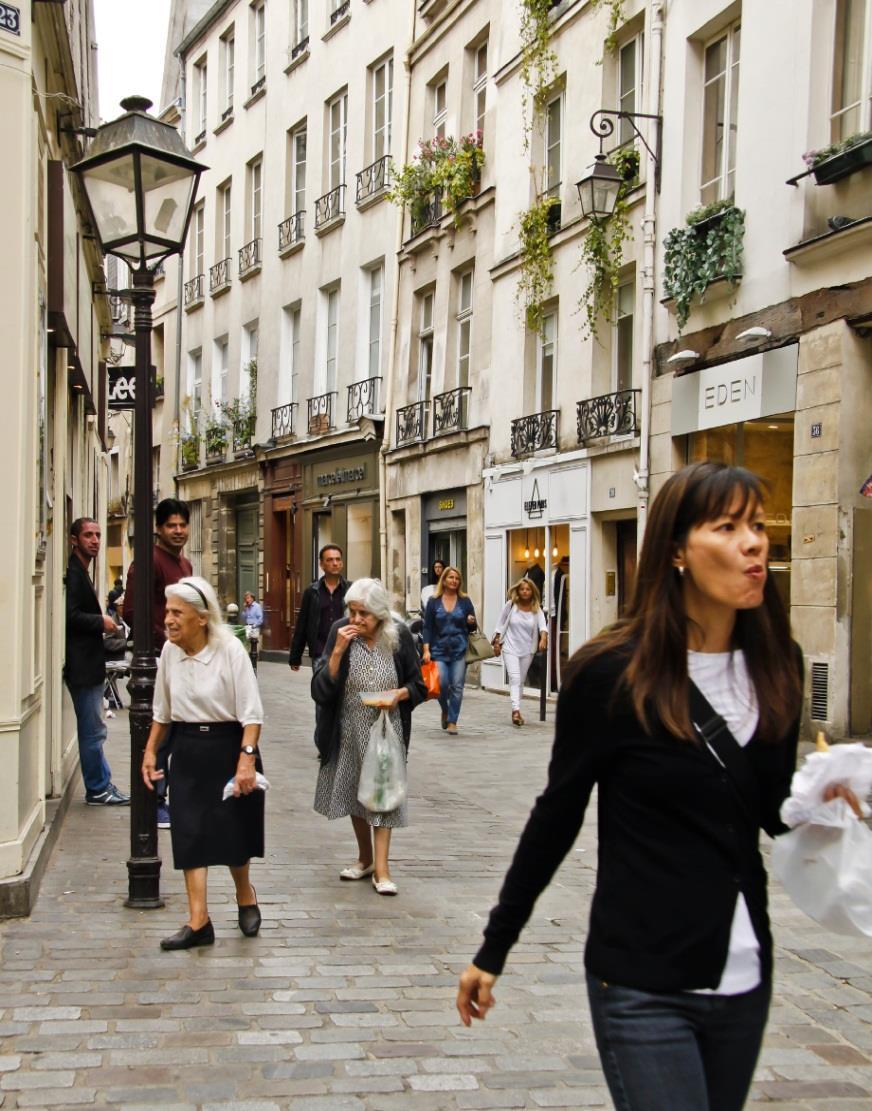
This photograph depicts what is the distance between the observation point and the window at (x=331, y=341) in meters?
28.6

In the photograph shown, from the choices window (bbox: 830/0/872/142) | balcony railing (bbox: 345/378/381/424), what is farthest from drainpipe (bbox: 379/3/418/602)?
window (bbox: 830/0/872/142)

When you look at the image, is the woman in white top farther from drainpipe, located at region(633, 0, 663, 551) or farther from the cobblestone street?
the cobblestone street

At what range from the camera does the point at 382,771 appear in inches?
276

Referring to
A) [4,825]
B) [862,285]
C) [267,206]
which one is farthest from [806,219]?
[267,206]

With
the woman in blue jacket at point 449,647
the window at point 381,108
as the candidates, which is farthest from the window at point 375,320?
the woman in blue jacket at point 449,647

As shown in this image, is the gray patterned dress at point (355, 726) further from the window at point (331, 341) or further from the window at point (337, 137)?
the window at point (337, 137)

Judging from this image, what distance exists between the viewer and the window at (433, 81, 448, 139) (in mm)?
24087

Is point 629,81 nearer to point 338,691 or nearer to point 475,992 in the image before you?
point 338,691

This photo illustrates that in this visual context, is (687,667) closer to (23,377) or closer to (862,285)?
(23,377)

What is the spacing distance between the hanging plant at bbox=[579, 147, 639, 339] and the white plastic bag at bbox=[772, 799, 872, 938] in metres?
14.9

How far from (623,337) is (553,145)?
4.00 m

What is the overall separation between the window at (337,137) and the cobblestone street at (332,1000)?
22.5m

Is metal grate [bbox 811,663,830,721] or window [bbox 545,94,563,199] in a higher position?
window [bbox 545,94,563,199]

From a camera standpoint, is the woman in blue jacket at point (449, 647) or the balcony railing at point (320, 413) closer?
the woman in blue jacket at point (449, 647)
